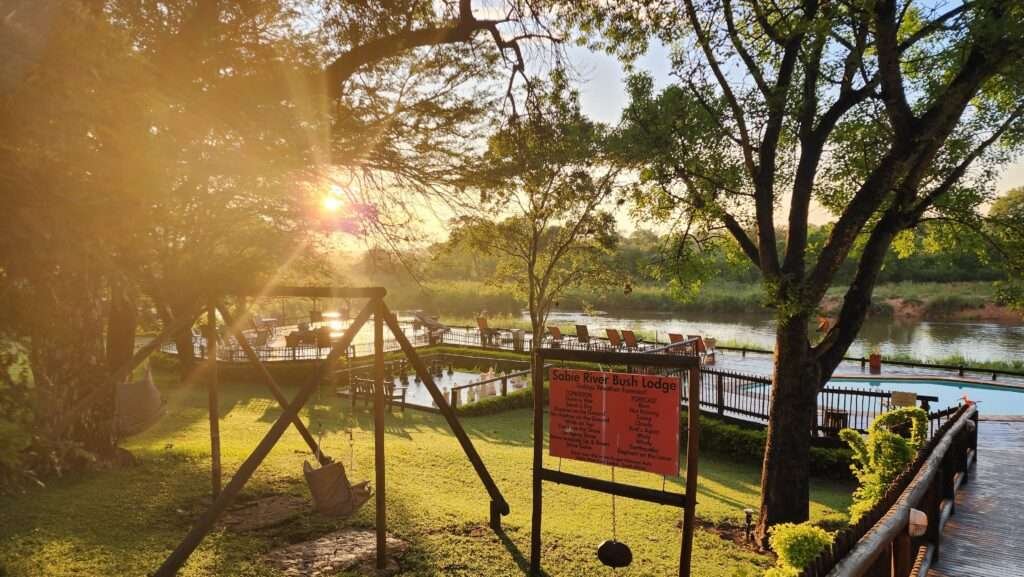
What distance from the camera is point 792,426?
8.90m

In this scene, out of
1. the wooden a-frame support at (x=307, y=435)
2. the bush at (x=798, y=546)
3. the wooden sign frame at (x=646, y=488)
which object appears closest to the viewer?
the bush at (x=798, y=546)

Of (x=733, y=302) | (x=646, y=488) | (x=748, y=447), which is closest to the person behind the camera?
(x=646, y=488)

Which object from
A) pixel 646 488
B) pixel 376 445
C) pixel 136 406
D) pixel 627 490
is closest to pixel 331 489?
pixel 376 445

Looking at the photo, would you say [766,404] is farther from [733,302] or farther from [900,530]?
[733,302]

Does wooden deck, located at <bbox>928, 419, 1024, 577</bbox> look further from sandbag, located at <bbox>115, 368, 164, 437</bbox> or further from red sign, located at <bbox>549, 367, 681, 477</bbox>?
sandbag, located at <bbox>115, 368, 164, 437</bbox>

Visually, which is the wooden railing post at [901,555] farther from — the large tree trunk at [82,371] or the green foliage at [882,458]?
the large tree trunk at [82,371]

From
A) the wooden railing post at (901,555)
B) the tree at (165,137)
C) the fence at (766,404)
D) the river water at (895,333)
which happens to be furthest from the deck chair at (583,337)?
the wooden railing post at (901,555)

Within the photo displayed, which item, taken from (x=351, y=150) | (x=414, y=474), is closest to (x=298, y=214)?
(x=351, y=150)

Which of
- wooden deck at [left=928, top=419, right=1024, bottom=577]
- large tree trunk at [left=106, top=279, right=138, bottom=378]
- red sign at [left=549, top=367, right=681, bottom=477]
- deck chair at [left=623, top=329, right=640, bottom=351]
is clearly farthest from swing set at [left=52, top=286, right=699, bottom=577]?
deck chair at [left=623, top=329, right=640, bottom=351]

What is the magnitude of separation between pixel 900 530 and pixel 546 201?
14832 millimetres

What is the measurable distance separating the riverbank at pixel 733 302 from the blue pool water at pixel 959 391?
69.3 ft

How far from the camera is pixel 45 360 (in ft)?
25.0

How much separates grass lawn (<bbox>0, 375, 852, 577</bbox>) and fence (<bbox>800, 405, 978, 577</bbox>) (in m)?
1.99

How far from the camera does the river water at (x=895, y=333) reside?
30531mm
